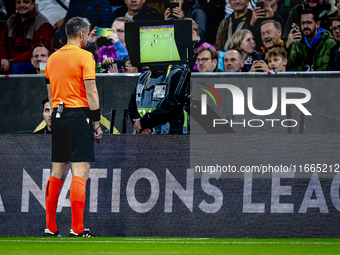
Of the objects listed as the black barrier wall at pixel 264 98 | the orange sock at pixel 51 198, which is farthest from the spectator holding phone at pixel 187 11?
the orange sock at pixel 51 198

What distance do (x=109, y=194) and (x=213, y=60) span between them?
12.6 feet

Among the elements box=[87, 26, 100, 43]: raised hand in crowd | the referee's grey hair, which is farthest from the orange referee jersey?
box=[87, 26, 100, 43]: raised hand in crowd

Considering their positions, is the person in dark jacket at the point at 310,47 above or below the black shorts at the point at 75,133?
above

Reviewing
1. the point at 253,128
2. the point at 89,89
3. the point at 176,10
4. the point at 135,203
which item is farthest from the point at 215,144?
the point at 176,10

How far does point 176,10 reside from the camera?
30.0 feet

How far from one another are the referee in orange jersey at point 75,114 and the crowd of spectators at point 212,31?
3905mm

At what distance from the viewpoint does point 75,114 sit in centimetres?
504

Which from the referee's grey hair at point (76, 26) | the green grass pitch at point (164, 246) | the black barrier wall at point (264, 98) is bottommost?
the green grass pitch at point (164, 246)

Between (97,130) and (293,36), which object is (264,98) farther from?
(97,130)

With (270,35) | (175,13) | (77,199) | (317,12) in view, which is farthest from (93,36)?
(77,199)

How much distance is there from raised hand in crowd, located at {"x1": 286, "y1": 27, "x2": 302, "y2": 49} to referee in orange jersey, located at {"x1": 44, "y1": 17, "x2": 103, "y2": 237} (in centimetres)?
441

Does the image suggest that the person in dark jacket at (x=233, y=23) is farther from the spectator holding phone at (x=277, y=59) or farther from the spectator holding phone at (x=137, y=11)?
the spectator holding phone at (x=137, y=11)

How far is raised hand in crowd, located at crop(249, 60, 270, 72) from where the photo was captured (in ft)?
28.6

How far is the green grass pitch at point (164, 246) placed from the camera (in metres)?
4.09
